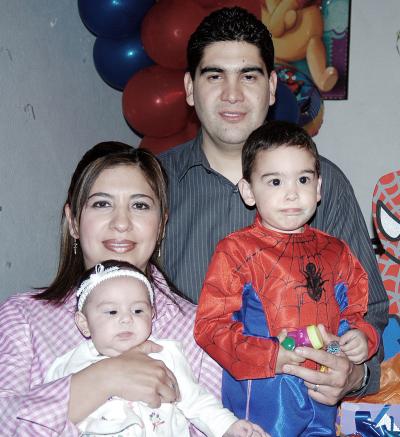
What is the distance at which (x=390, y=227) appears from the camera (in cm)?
237

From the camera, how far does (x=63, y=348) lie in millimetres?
1804

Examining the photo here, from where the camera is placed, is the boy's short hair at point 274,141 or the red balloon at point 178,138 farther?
the red balloon at point 178,138

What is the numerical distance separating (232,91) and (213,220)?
1.50 ft

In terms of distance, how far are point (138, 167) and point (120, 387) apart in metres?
0.70

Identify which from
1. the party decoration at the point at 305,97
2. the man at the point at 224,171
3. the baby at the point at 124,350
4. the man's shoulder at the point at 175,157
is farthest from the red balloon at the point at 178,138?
the baby at the point at 124,350

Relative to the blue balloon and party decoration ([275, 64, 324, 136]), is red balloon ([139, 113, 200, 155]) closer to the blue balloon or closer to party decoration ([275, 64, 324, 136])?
the blue balloon

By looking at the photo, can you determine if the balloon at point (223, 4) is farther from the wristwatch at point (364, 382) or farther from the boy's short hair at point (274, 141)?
the wristwatch at point (364, 382)

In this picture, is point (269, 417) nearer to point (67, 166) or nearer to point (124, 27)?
point (67, 166)

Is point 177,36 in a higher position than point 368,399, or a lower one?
higher

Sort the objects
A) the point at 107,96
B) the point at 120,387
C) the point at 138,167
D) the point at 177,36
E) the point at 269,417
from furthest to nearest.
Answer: the point at 107,96 < the point at 177,36 < the point at 138,167 < the point at 269,417 < the point at 120,387

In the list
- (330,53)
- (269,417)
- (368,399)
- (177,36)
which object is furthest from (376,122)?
(269,417)

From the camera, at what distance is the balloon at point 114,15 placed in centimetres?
336

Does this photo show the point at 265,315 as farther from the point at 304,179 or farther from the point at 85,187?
the point at 85,187

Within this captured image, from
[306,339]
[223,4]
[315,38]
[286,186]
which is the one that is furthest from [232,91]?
[315,38]
